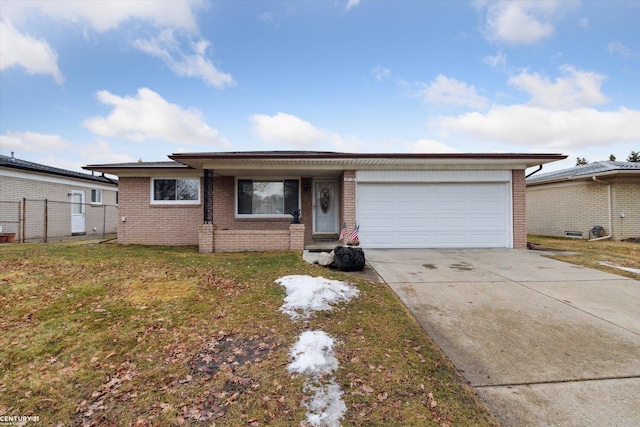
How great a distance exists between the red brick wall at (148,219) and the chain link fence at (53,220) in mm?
4152

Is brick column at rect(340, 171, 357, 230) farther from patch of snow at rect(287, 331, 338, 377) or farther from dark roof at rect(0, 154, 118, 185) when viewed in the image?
dark roof at rect(0, 154, 118, 185)

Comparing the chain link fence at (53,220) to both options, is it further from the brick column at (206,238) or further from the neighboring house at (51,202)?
the brick column at (206,238)

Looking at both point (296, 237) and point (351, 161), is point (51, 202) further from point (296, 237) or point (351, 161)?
point (351, 161)

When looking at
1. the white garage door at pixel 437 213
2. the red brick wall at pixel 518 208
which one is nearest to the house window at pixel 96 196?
the white garage door at pixel 437 213

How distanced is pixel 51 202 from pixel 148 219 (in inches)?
277

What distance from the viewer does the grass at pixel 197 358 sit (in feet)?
6.89

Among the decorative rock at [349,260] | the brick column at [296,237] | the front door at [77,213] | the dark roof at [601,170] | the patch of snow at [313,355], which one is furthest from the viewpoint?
the front door at [77,213]

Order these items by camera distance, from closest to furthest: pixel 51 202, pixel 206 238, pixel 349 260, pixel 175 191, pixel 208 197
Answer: pixel 349 260, pixel 206 238, pixel 208 197, pixel 175 191, pixel 51 202

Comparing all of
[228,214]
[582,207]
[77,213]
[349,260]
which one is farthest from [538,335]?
[77,213]

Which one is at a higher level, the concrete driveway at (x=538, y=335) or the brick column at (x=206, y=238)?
the brick column at (x=206, y=238)

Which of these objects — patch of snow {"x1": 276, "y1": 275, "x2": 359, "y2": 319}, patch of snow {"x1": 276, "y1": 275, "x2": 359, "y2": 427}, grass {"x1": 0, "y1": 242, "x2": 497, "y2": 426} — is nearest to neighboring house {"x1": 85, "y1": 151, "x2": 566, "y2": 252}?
patch of snow {"x1": 276, "y1": 275, "x2": 359, "y2": 319}

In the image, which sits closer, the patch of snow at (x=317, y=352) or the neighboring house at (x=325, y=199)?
the patch of snow at (x=317, y=352)

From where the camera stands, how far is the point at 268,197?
11.3 m

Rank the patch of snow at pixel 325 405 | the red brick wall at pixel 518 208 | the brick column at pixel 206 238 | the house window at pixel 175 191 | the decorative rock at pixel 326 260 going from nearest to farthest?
the patch of snow at pixel 325 405, the decorative rock at pixel 326 260, the brick column at pixel 206 238, the red brick wall at pixel 518 208, the house window at pixel 175 191
